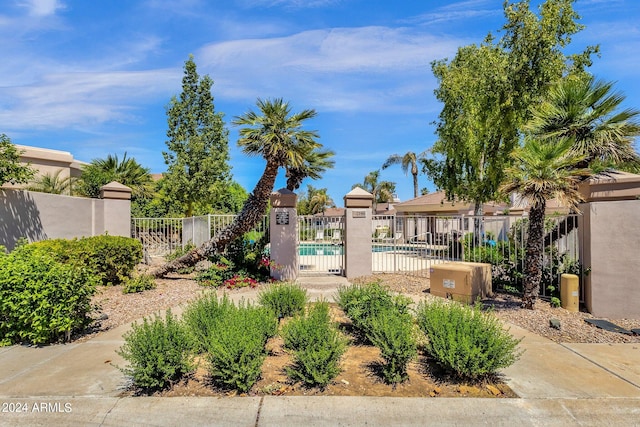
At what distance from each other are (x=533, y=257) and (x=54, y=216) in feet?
41.7

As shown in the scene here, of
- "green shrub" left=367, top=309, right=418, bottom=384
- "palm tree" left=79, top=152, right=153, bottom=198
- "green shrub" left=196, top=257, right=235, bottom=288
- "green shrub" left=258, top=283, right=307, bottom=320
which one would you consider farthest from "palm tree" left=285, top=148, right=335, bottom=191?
"palm tree" left=79, top=152, right=153, bottom=198

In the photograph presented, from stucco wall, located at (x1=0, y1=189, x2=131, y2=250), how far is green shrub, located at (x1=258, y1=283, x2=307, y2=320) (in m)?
7.49

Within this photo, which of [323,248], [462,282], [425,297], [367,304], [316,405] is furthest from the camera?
[323,248]

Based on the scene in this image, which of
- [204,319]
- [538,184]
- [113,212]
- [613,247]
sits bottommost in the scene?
[204,319]

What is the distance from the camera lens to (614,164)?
826 centimetres

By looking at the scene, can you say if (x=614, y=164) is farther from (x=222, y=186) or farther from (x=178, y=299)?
(x=222, y=186)

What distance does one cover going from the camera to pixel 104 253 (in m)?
9.37

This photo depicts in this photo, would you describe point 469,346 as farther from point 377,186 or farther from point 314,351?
point 377,186

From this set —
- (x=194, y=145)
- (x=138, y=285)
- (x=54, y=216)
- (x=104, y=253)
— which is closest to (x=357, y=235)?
(x=138, y=285)

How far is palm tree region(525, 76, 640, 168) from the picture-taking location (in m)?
7.82

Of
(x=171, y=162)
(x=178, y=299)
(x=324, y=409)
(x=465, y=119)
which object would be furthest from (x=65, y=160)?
Answer: (x=324, y=409)

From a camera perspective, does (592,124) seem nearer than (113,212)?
Yes

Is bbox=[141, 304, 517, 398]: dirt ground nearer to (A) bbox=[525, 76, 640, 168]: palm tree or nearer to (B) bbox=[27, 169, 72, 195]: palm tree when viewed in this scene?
(A) bbox=[525, 76, 640, 168]: palm tree

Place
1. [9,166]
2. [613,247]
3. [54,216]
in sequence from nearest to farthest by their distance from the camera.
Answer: [613,247] < [9,166] < [54,216]
